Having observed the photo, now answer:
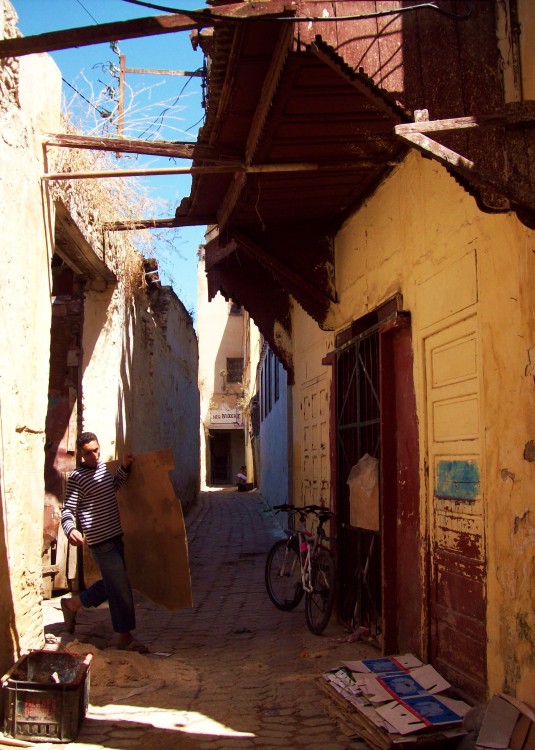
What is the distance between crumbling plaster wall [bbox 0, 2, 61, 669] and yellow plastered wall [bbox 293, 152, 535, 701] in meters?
2.58

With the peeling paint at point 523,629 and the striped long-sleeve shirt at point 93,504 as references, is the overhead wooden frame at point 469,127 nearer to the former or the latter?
the peeling paint at point 523,629

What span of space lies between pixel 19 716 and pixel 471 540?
2.59 m

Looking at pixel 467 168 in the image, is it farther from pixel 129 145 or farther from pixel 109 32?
pixel 129 145

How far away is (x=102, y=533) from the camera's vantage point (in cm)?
580

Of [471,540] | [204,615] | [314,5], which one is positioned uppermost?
[314,5]

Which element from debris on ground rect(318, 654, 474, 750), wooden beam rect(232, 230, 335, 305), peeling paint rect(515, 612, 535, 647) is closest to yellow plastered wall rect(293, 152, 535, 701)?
peeling paint rect(515, 612, 535, 647)

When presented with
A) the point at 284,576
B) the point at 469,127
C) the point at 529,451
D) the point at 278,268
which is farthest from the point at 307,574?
the point at 469,127

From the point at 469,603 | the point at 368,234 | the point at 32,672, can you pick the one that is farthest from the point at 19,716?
the point at 368,234

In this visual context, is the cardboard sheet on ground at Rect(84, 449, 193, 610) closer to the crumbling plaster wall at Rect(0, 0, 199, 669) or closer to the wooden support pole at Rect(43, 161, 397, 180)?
the crumbling plaster wall at Rect(0, 0, 199, 669)

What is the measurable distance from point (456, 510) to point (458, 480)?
18 centimetres

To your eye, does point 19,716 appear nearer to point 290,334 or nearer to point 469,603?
point 469,603

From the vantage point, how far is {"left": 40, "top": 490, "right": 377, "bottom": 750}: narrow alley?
4.10 meters

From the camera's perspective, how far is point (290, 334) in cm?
1040

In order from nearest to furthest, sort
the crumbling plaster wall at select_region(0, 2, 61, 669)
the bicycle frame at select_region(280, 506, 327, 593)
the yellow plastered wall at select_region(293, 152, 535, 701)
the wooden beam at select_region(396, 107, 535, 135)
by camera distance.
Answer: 1. the wooden beam at select_region(396, 107, 535, 135)
2. the yellow plastered wall at select_region(293, 152, 535, 701)
3. the crumbling plaster wall at select_region(0, 2, 61, 669)
4. the bicycle frame at select_region(280, 506, 327, 593)
